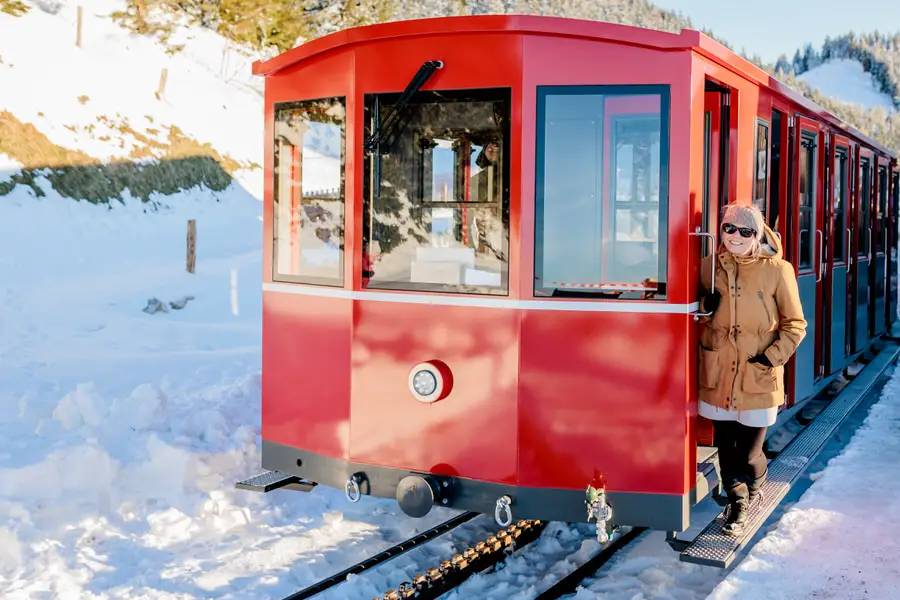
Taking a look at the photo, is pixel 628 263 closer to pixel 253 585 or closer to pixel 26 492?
pixel 253 585

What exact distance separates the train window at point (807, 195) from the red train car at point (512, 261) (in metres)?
2.10

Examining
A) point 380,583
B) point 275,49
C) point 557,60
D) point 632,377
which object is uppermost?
point 275,49

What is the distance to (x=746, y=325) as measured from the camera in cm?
514

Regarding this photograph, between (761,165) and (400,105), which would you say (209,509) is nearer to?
(400,105)

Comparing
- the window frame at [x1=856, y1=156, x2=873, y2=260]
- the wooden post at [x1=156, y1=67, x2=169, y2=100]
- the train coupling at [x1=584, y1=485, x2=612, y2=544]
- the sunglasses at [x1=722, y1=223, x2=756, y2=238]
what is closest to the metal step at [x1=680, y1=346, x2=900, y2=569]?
the train coupling at [x1=584, y1=485, x2=612, y2=544]

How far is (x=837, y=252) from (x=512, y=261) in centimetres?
514

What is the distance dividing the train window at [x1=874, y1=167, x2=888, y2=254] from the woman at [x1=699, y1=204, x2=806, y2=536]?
7.13 meters

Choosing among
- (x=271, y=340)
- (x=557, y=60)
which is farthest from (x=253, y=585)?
(x=557, y=60)

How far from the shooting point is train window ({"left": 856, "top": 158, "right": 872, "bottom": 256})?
1024 centimetres

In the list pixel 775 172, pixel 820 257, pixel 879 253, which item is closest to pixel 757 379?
pixel 775 172

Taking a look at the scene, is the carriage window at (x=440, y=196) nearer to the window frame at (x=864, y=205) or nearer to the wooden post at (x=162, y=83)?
the window frame at (x=864, y=205)

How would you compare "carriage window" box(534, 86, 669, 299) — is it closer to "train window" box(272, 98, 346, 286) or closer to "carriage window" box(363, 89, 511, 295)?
"carriage window" box(363, 89, 511, 295)

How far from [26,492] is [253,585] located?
2.10m

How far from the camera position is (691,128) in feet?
15.8
